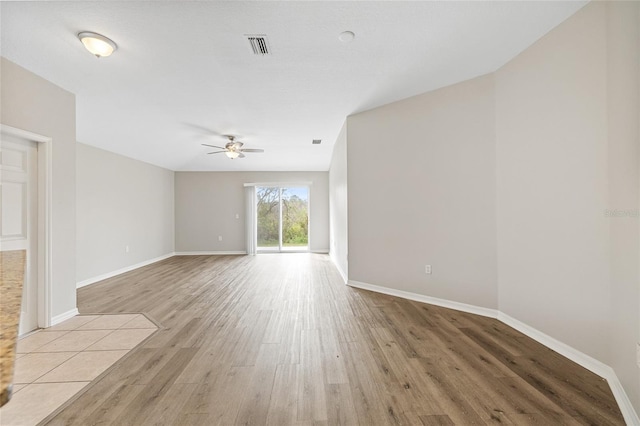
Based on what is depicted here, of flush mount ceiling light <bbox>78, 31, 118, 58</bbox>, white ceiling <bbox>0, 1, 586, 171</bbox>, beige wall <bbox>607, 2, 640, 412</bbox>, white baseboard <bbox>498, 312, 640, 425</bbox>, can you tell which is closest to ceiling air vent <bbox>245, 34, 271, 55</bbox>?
white ceiling <bbox>0, 1, 586, 171</bbox>

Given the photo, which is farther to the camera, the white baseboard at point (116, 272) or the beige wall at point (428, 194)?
the white baseboard at point (116, 272)

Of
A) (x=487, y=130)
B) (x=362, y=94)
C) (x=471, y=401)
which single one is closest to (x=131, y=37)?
(x=362, y=94)

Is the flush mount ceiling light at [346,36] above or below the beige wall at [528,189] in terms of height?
above

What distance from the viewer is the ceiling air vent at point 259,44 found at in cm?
239

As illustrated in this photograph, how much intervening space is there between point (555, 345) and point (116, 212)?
698 cm

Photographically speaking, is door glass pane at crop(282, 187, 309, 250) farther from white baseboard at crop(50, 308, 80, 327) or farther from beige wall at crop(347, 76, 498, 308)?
white baseboard at crop(50, 308, 80, 327)

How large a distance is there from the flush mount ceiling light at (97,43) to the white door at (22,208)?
4.16 ft

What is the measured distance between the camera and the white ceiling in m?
2.14

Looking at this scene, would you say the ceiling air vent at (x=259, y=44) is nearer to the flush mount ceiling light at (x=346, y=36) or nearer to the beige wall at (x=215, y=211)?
the flush mount ceiling light at (x=346, y=36)

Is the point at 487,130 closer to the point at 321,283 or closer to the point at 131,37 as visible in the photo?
the point at 321,283

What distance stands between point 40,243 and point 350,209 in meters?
3.78

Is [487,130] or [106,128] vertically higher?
[106,128]

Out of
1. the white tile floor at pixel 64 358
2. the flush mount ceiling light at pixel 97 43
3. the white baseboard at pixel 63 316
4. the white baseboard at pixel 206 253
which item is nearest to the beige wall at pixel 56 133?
the white baseboard at pixel 63 316

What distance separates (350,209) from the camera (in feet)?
13.9
